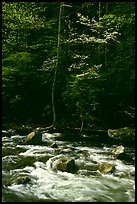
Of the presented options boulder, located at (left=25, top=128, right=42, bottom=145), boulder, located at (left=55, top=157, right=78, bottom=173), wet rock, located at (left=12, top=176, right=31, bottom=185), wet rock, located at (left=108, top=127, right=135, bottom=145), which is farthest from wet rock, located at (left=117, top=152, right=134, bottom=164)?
wet rock, located at (left=12, top=176, right=31, bottom=185)

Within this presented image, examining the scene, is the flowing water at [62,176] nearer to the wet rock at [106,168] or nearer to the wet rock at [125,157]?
the wet rock at [106,168]

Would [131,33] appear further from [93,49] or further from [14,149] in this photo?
[14,149]

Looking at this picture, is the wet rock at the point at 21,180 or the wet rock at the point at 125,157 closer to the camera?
the wet rock at the point at 21,180

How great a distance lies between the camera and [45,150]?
11500mm

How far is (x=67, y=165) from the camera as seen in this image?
9.30 m

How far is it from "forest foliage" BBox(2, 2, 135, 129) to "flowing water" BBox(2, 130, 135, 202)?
326 cm

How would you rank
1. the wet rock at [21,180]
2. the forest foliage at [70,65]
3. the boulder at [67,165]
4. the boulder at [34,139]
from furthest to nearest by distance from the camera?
the forest foliage at [70,65]
the boulder at [34,139]
the boulder at [67,165]
the wet rock at [21,180]

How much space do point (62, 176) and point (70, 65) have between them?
8.03 m

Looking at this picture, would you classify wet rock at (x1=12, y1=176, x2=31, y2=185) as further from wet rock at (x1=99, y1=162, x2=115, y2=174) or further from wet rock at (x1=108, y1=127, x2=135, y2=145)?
wet rock at (x1=108, y1=127, x2=135, y2=145)

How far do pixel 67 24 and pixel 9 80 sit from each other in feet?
12.5

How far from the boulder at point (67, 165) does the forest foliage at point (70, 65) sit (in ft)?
17.2

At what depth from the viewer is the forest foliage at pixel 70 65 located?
579 inches

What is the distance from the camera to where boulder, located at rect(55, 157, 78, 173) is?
30.3ft

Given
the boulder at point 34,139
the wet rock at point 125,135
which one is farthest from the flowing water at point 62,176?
the wet rock at point 125,135
